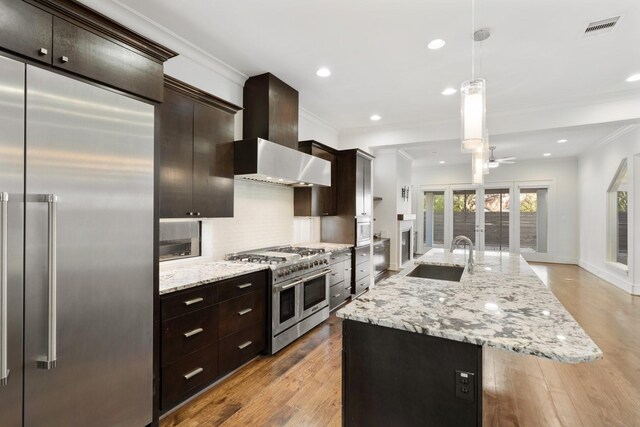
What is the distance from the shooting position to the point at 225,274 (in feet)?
8.22

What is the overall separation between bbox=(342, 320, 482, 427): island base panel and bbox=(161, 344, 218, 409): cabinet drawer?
1.27m

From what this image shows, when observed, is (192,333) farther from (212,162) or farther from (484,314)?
(484,314)

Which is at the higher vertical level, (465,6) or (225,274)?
(465,6)

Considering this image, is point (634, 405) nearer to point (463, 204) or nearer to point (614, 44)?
point (614, 44)

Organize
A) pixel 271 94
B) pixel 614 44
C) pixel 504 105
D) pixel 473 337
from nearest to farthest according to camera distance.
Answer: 1. pixel 473 337
2. pixel 614 44
3. pixel 271 94
4. pixel 504 105

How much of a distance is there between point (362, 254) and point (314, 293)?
1.73 m

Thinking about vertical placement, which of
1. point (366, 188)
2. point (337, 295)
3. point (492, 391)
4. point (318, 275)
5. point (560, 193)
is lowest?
point (492, 391)

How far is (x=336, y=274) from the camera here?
435cm

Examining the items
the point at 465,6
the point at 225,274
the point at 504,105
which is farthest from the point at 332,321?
the point at 504,105

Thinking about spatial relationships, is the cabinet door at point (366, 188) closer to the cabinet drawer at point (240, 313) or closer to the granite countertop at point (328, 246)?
the granite countertop at point (328, 246)

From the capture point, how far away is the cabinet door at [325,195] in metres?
4.55

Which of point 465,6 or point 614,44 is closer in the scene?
point 465,6

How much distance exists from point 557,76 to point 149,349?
4.83 meters

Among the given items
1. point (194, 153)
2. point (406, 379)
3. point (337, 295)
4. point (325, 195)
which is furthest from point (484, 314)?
point (325, 195)
